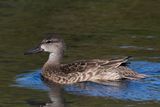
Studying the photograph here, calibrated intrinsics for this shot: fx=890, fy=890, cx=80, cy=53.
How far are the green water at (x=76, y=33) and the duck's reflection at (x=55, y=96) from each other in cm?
11

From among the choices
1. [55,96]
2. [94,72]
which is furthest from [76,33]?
[55,96]

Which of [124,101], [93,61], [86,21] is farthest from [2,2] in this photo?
[124,101]

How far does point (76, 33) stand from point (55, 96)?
5.44m

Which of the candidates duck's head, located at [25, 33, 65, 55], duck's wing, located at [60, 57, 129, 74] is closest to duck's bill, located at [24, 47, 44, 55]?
duck's head, located at [25, 33, 65, 55]

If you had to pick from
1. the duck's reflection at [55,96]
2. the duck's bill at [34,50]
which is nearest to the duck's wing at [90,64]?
the duck's reflection at [55,96]

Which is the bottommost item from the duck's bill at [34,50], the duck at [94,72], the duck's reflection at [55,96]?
the duck's reflection at [55,96]

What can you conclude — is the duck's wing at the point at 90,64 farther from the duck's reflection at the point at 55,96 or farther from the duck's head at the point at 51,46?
the duck's head at the point at 51,46

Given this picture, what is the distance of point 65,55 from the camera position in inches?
750

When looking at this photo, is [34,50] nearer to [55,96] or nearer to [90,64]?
[90,64]

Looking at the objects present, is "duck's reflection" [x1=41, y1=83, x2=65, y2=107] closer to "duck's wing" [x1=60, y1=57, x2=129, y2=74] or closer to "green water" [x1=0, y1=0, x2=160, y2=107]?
"green water" [x1=0, y1=0, x2=160, y2=107]

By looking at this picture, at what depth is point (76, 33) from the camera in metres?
21.0

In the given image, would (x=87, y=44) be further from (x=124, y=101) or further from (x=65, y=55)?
(x=124, y=101)

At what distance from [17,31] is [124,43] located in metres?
2.76

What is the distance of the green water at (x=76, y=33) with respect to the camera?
15625mm
